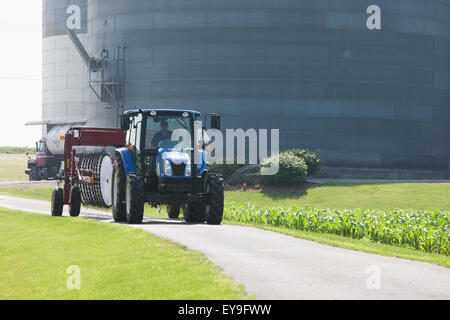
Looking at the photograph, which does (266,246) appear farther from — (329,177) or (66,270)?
(329,177)

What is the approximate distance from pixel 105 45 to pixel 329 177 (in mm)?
22013

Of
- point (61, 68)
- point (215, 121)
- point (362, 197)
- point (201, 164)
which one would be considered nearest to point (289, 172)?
point (362, 197)

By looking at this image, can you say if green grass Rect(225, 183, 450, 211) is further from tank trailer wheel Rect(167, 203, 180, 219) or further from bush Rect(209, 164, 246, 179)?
tank trailer wheel Rect(167, 203, 180, 219)

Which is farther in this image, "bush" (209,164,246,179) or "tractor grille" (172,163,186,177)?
"bush" (209,164,246,179)

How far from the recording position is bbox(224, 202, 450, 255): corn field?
19.9 metres

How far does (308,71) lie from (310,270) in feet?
134

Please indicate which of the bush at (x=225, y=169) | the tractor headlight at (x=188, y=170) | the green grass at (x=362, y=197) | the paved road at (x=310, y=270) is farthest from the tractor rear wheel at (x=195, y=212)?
the bush at (x=225, y=169)

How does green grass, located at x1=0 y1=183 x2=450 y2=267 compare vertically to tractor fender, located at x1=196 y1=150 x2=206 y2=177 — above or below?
below

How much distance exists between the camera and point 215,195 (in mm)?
20375

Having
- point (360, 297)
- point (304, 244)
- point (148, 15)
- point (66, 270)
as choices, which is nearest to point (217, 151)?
point (148, 15)

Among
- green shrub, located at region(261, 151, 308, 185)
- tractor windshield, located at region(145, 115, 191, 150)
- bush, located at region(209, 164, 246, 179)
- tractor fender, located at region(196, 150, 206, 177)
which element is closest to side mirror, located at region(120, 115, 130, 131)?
tractor windshield, located at region(145, 115, 191, 150)

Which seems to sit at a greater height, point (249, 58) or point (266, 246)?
point (249, 58)

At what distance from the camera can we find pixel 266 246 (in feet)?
52.5

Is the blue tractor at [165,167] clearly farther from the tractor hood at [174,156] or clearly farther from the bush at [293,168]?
the bush at [293,168]
